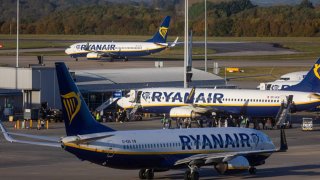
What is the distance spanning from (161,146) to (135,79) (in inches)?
1938

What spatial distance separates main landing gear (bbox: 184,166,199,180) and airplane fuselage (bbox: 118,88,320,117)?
110ft

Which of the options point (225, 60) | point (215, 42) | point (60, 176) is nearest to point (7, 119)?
point (60, 176)

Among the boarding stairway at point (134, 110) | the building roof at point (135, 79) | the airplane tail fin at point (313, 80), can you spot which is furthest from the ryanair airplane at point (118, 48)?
the airplane tail fin at point (313, 80)

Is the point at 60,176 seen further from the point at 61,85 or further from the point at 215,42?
the point at 215,42

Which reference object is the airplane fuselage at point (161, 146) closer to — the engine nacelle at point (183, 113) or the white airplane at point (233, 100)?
the engine nacelle at point (183, 113)

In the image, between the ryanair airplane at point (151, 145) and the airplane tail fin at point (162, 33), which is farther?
the airplane tail fin at point (162, 33)

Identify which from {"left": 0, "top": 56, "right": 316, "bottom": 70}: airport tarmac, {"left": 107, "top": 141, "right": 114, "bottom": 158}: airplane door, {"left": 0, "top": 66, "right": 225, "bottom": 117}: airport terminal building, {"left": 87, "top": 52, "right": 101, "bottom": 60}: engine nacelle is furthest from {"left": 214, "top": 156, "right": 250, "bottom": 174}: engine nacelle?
{"left": 87, "top": 52, "right": 101, "bottom": 60}: engine nacelle

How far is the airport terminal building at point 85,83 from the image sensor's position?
8400cm

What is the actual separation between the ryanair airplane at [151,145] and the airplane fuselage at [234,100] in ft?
95.4

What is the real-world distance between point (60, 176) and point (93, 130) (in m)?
5.45

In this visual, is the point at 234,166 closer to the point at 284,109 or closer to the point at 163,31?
the point at 284,109

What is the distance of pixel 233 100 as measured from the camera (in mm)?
78438

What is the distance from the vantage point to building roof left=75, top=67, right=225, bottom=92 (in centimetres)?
8944

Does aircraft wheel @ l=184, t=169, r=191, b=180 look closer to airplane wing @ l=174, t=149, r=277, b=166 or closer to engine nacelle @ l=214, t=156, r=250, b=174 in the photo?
airplane wing @ l=174, t=149, r=277, b=166
